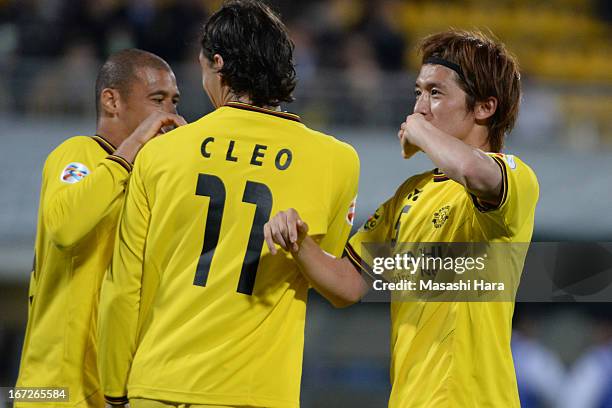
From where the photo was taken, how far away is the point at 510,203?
3.11 m

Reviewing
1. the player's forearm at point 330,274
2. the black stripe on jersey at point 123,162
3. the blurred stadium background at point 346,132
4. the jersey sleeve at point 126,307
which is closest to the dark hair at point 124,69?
the black stripe on jersey at point 123,162

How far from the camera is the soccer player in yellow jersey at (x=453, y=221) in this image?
3.12 meters

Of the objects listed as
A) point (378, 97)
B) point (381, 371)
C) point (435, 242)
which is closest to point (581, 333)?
point (381, 371)

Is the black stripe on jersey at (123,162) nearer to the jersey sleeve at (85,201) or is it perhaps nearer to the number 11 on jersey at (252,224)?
the jersey sleeve at (85,201)

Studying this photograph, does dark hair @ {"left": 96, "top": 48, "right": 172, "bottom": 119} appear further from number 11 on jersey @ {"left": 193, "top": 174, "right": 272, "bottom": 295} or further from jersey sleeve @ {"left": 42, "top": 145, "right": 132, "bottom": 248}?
number 11 on jersey @ {"left": 193, "top": 174, "right": 272, "bottom": 295}

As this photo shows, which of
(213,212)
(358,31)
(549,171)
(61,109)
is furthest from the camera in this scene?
(358,31)

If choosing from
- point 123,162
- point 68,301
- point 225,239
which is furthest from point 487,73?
point 68,301

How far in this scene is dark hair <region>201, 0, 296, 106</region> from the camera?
3412 millimetres

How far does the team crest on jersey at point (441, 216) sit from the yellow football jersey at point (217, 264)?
A: 0.33 m

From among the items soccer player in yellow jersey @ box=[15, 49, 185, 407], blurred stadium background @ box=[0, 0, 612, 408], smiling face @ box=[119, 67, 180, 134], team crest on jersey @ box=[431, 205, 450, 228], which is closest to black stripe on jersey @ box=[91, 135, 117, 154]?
soccer player in yellow jersey @ box=[15, 49, 185, 407]

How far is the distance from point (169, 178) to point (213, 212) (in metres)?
0.19

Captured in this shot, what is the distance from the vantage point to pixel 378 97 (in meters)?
9.73

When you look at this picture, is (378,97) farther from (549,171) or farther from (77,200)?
(77,200)

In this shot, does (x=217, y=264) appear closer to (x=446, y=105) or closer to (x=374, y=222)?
(x=374, y=222)
